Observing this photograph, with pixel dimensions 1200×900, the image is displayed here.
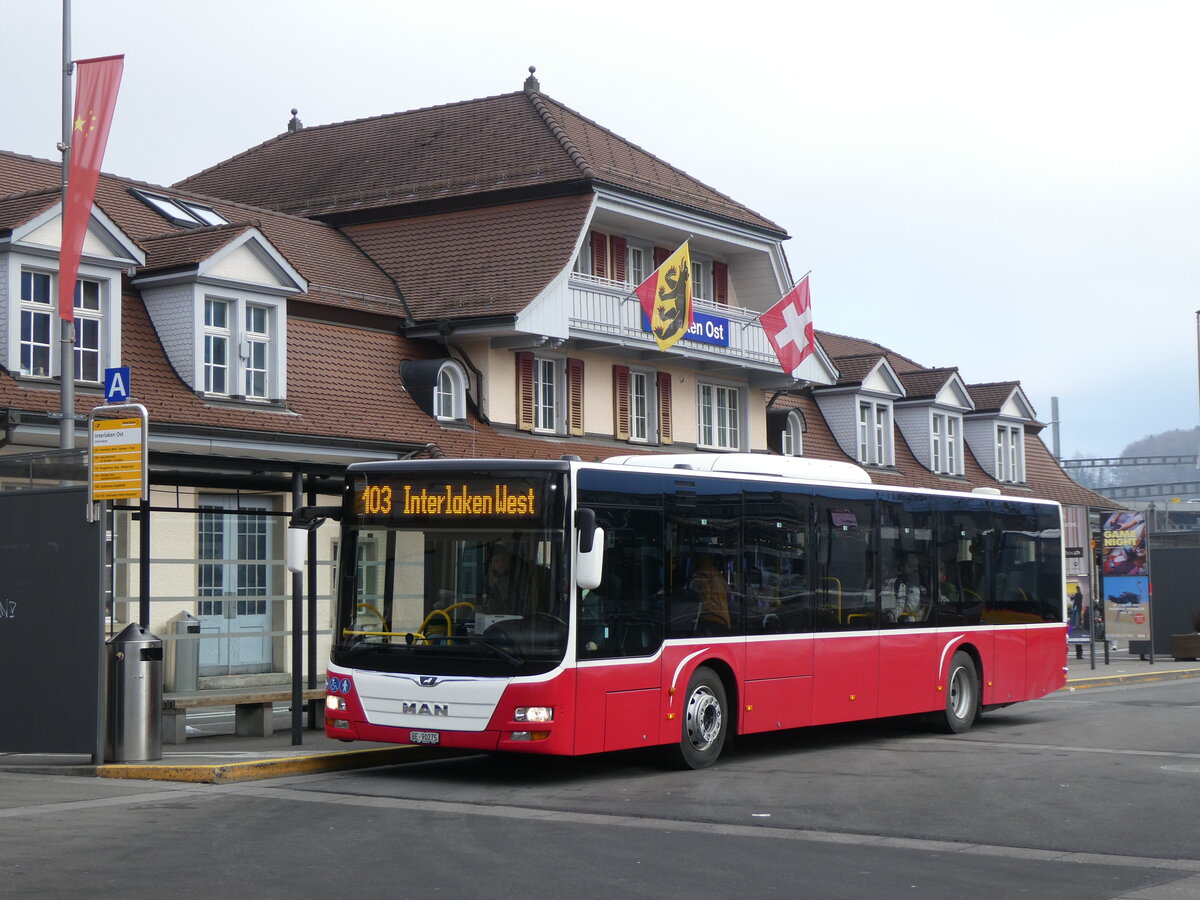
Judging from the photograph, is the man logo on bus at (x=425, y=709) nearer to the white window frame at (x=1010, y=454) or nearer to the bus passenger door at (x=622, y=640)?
the bus passenger door at (x=622, y=640)

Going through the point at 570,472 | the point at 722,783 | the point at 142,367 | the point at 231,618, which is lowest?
the point at 722,783

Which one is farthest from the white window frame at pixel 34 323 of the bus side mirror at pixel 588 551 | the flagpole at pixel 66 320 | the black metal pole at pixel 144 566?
the bus side mirror at pixel 588 551

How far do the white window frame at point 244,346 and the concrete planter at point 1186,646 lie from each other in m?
23.8

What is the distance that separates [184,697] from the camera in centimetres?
1780

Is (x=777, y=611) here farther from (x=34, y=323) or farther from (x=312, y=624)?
(x=34, y=323)

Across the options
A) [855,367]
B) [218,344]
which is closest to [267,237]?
[218,344]

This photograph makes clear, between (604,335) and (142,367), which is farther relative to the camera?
(604,335)

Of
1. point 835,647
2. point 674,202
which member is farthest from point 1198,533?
point 835,647

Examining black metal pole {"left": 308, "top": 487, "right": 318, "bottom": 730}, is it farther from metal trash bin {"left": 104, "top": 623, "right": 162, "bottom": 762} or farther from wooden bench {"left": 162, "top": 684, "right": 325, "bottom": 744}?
metal trash bin {"left": 104, "top": 623, "right": 162, "bottom": 762}

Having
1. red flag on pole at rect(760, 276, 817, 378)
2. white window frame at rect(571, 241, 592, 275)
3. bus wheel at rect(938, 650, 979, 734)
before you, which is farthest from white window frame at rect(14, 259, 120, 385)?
red flag on pole at rect(760, 276, 817, 378)

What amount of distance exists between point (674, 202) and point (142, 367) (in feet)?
43.8

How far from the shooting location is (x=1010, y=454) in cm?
5409

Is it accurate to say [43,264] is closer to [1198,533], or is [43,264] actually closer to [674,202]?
[674,202]

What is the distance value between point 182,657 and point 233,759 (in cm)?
378
